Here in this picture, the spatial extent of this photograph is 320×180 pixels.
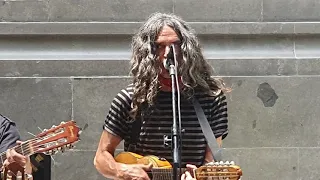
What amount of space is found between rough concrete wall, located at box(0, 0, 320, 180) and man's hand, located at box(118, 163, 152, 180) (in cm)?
257

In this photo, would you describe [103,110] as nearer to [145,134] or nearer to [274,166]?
[274,166]

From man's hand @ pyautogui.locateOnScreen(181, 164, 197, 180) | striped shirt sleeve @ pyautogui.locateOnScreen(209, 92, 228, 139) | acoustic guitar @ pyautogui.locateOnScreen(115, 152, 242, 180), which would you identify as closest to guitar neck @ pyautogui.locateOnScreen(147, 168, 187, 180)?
acoustic guitar @ pyautogui.locateOnScreen(115, 152, 242, 180)

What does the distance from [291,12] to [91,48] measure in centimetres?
208

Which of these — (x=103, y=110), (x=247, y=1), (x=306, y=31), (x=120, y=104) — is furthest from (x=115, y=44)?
(x=120, y=104)

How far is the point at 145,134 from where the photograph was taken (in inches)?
186

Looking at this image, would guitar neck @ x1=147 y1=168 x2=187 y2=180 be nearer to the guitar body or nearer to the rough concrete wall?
the guitar body

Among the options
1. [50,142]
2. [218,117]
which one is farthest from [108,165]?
[218,117]

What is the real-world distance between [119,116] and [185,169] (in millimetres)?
642

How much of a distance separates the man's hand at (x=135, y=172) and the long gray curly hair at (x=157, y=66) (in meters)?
0.36

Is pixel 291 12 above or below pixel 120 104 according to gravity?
above

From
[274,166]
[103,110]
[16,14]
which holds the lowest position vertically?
[274,166]

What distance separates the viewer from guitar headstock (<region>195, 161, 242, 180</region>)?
13.5 ft

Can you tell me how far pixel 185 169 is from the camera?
14.4ft

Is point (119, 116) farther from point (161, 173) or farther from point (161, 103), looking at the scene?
point (161, 173)
